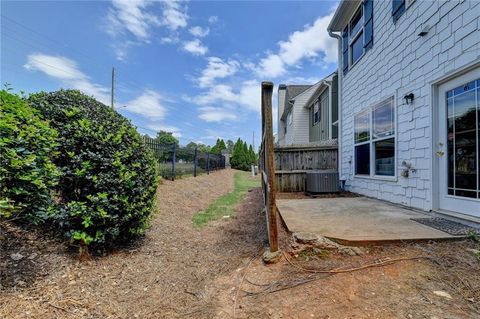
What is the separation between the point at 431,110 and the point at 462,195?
1413mm

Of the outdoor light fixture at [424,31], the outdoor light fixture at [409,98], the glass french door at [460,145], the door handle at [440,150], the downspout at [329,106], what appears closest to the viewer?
the glass french door at [460,145]

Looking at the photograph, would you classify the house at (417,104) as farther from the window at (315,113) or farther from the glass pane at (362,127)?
the window at (315,113)

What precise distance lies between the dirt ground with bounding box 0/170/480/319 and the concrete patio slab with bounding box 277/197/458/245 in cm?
19

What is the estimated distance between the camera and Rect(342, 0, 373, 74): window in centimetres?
623

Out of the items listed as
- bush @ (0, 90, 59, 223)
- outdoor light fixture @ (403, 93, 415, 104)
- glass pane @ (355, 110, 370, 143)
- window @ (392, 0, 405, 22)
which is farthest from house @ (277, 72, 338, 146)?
bush @ (0, 90, 59, 223)

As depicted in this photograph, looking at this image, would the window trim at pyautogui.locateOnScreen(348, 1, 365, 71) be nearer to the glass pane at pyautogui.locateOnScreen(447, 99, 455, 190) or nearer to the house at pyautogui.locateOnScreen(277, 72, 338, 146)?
the house at pyautogui.locateOnScreen(277, 72, 338, 146)

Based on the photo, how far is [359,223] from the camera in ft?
11.1

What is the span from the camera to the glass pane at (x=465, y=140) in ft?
10.6

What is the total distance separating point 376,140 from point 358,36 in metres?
3.27

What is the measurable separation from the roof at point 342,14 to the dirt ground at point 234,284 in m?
6.91

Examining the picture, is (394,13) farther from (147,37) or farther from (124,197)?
(147,37)

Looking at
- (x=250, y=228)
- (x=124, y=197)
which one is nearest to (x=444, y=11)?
(x=250, y=228)

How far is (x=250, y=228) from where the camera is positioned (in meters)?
4.64

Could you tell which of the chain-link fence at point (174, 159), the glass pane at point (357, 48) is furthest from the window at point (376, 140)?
the chain-link fence at point (174, 159)
